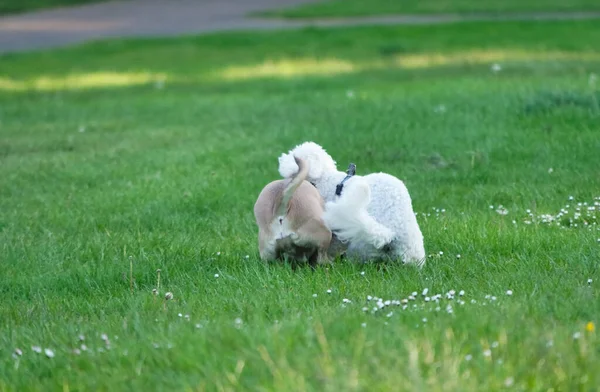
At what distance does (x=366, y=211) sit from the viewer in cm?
486

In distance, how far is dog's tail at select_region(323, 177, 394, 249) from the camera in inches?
183

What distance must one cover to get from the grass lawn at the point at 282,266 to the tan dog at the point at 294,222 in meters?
0.12

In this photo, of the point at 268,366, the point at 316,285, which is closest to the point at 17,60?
the point at 316,285

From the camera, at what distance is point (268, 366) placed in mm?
3195

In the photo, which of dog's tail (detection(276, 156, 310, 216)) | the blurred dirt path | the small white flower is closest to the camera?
dog's tail (detection(276, 156, 310, 216))

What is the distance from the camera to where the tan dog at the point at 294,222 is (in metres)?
4.79

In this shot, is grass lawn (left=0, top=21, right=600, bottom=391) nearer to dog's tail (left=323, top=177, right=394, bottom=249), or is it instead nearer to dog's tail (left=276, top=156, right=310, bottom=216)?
dog's tail (left=323, top=177, right=394, bottom=249)

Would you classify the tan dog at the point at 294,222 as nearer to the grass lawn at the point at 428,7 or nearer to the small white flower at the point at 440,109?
the small white flower at the point at 440,109

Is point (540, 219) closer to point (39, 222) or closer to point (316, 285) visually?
point (316, 285)

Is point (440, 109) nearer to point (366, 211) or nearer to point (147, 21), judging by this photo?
point (366, 211)

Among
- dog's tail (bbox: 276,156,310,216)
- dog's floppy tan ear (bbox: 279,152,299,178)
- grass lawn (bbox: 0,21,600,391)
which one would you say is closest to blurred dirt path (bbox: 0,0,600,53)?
grass lawn (bbox: 0,21,600,391)

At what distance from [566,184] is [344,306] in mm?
3254

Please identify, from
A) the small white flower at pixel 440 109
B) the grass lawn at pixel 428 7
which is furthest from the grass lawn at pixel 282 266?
the grass lawn at pixel 428 7

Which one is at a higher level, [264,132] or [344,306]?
[344,306]
